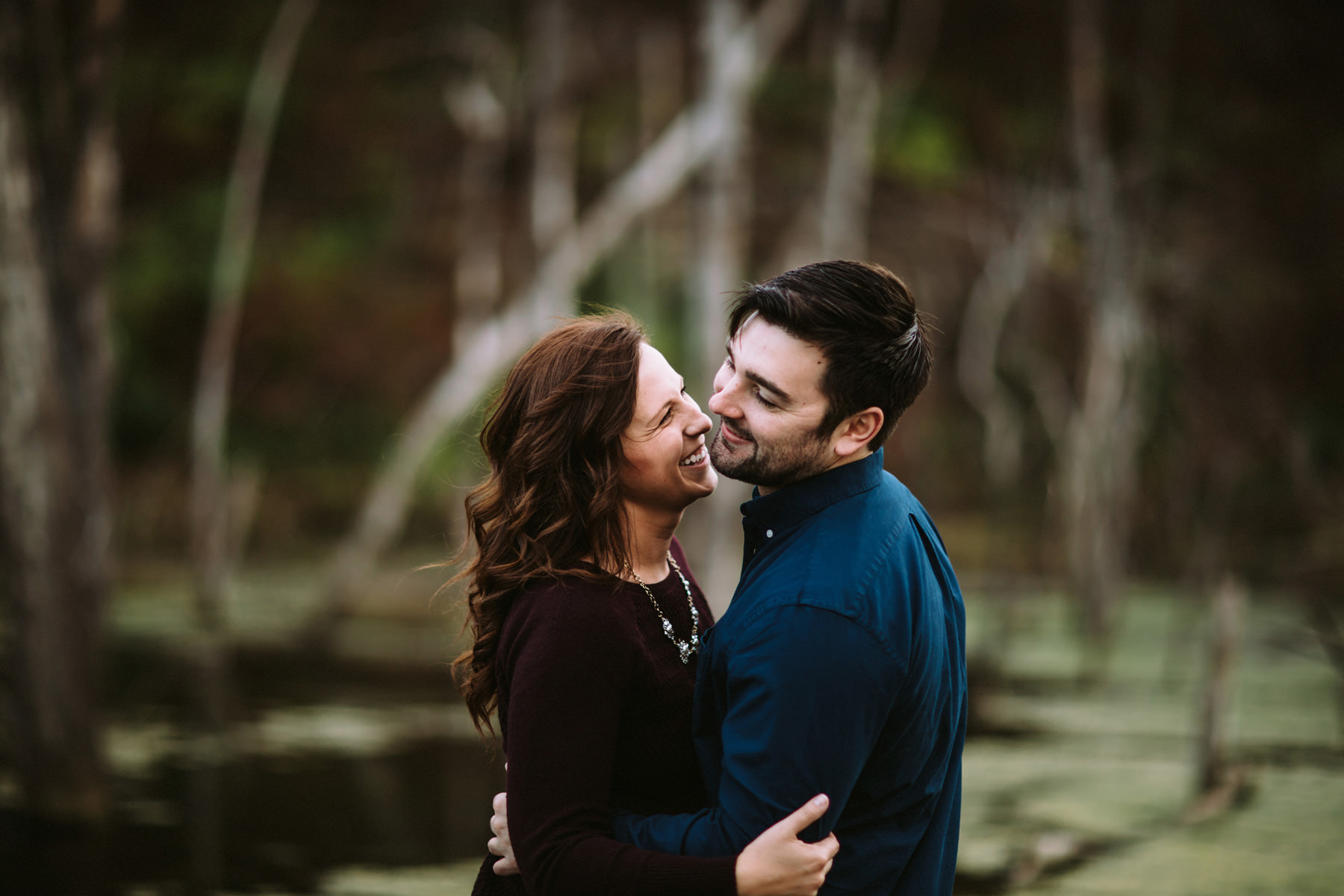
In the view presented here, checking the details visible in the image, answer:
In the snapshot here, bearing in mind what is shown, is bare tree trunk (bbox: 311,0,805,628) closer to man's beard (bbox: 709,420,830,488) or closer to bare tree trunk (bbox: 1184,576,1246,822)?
bare tree trunk (bbox: 1184,576,1246,822)

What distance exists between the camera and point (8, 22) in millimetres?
6133

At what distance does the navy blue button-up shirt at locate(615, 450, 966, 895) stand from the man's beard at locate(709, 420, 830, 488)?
21mm

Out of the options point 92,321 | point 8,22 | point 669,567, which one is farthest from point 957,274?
point 669,567

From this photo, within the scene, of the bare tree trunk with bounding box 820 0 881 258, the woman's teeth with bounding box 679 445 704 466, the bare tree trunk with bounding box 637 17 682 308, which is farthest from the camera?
the bare tree trunk with bounding box 637 17 682 308

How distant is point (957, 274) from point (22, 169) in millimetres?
20870

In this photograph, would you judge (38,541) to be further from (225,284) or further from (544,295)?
(225,284)

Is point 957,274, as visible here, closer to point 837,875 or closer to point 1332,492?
point 1332,492

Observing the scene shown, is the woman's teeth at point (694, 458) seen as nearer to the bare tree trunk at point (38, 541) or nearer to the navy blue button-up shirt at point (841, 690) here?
the navy blue button-up shirt at point (841, 690)

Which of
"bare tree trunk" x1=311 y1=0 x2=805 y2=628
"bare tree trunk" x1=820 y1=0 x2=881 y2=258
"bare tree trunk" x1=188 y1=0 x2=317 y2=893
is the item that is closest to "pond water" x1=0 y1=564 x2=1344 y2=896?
"bare tree trunk" x1=311 y1=0 x2=805 y2=628

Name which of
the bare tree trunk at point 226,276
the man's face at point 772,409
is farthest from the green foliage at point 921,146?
the man's face at point 772,409

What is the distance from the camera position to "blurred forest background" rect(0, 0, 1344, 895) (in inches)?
269

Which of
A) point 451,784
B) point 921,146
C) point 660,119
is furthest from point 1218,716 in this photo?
point 660,119

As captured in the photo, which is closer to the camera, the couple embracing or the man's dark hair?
the couple embracing

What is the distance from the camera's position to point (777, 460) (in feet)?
7.13
